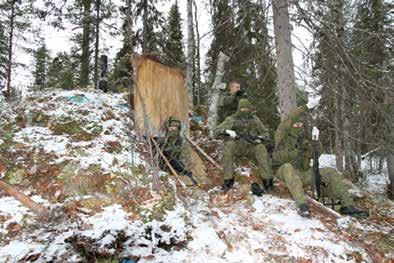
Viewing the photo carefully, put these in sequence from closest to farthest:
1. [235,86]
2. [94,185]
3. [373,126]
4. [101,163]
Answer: [94,185], [101,163], [373,126], [235,86]

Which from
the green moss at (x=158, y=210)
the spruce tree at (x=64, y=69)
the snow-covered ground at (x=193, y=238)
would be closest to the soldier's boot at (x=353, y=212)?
the snow-covered ground at (x=193, y=238)

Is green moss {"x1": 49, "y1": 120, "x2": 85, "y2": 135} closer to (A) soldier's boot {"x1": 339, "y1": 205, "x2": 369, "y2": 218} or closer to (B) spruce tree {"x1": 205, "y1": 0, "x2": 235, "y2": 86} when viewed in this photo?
(B) spruce tree {"x1": 205, "y1": 0, "x2": 235, "y2": 86}

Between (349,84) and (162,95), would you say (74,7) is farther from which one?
(349,84)

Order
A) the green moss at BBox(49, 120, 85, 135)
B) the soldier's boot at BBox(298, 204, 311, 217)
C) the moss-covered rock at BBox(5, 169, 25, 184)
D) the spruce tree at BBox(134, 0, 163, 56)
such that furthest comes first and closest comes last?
the spruce tree at BBox(134, 0, 163, 56) < the green moss at BBox(49, 120, 85, 135) < the moss-covered rock at BBox(5, 169, 25, 184) < the soldier's boot at BBox(298, 204, 311, 217)

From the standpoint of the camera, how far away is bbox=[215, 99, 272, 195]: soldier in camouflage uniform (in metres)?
6.04

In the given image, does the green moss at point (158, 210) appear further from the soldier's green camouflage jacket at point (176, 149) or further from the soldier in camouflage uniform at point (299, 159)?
the soldier in camouflage uniform at point (299, 159)

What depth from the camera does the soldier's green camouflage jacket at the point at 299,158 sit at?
5.54 m

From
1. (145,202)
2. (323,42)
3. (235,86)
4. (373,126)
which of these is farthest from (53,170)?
(373,126)

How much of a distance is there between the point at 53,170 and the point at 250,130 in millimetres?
3357

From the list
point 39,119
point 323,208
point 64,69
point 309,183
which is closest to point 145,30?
point 64,69

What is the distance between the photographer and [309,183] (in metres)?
5.75

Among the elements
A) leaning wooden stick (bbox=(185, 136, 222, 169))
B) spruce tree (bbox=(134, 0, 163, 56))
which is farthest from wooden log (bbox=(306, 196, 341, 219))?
spruce tree (bbox=(134, 0, 163, 56))

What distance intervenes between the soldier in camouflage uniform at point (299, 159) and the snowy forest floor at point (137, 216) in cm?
41

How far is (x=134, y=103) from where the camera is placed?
288 inches
